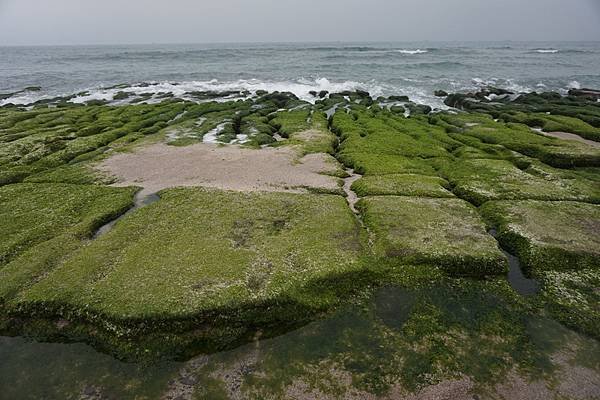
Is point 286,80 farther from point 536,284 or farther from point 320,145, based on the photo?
point 536,284

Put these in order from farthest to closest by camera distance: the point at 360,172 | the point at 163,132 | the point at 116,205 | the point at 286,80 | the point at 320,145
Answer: the point at 286,80, the point at 163,132, the point at 320,145, the point at 360,172, the point at 116,205

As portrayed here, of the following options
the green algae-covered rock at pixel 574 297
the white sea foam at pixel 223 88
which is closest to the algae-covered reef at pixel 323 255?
the green algae-covered rock at pixel 574 297

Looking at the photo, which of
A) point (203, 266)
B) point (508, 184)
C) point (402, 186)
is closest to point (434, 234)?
point (402, 186)

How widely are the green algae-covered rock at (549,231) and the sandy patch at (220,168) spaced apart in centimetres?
1125

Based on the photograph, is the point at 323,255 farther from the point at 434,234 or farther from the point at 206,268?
the point at 434,234

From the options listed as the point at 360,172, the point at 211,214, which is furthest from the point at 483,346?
the point at 360,172

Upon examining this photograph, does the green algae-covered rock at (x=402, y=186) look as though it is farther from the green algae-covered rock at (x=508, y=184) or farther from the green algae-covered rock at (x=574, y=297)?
the green algae-covered rock at (x=574, y=297)

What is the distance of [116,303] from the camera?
15.4 metres

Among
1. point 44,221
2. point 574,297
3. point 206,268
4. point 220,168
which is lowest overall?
point 574,297

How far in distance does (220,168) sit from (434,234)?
18.3 m

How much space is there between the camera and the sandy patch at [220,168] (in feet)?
92.1

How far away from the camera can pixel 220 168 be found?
103 ft

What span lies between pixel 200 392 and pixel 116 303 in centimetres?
550

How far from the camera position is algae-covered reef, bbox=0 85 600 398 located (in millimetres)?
14531
